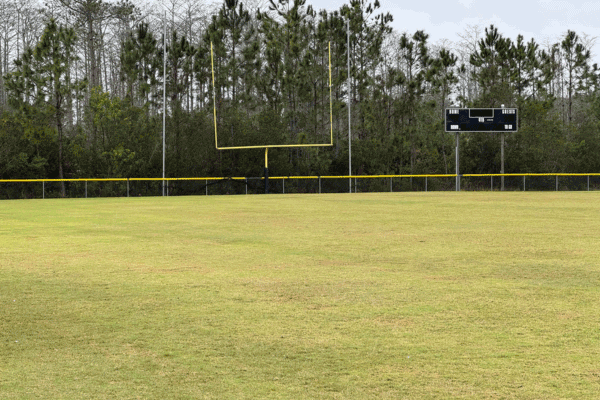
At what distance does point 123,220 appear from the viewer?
1859cm

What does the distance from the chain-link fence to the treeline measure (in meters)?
3.48

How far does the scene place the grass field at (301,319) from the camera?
13.4 feet

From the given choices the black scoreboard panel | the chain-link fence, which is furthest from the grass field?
the black scoreboard panel

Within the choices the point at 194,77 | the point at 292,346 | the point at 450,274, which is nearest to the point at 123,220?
the point at 450,274

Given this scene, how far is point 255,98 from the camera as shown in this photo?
48.1 metres

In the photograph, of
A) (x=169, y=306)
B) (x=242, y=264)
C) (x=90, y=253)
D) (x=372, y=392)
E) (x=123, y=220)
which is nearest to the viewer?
(x=372, y=392)

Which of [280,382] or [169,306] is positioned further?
[169,306]

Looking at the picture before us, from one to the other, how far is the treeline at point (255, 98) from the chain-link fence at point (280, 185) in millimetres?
3478

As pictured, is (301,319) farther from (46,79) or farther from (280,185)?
(46,79)

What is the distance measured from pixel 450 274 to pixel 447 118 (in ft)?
111

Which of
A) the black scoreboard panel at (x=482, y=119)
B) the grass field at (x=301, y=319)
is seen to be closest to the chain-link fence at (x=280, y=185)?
the black scoreboard panel at (x=482, y=119)

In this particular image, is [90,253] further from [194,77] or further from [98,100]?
[194,77]

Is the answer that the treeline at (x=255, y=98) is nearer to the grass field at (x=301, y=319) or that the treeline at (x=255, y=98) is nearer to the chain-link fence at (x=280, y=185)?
the chain-link fence at (x=280, y=185)

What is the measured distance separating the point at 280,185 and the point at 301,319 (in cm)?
3402
